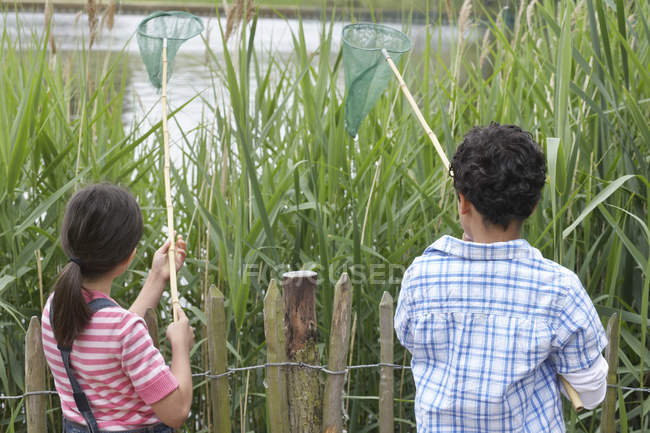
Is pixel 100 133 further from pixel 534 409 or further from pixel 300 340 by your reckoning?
pixel 534 409

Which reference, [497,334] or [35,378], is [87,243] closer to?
[35,378]

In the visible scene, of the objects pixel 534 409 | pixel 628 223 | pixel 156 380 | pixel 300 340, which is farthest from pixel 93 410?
pixel 628 223

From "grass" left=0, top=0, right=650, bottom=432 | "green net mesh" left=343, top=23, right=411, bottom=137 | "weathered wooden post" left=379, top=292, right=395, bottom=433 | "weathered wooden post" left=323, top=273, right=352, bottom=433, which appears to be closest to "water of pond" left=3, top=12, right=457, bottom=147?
"grass" left=0, top=0, right=650, bottom=432

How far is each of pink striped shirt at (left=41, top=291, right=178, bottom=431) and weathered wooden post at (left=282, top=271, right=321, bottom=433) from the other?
1.76 feet

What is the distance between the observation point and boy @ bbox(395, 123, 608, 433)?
4.12 feet

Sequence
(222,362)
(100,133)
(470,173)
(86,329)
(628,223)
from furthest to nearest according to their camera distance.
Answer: (100,133) → (628,223) → (222,362) → (86,329) → (470,173)

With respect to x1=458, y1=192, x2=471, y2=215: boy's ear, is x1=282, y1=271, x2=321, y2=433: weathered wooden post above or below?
below

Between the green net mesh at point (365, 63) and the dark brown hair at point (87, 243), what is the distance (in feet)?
2.36

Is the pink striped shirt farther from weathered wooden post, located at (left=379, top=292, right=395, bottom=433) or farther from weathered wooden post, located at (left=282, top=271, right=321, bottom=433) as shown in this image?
weathered wooden post, located at (left=379, top=292, right=395, bottom=433)

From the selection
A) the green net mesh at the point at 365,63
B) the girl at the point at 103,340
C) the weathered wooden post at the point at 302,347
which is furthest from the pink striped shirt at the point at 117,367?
the green net mesh at the point at 365,63

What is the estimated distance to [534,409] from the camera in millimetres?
1306

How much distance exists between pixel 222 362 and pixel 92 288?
0.55 meters

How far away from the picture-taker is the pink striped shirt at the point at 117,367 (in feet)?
4.60

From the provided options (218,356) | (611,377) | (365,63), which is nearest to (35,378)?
(218,356)
